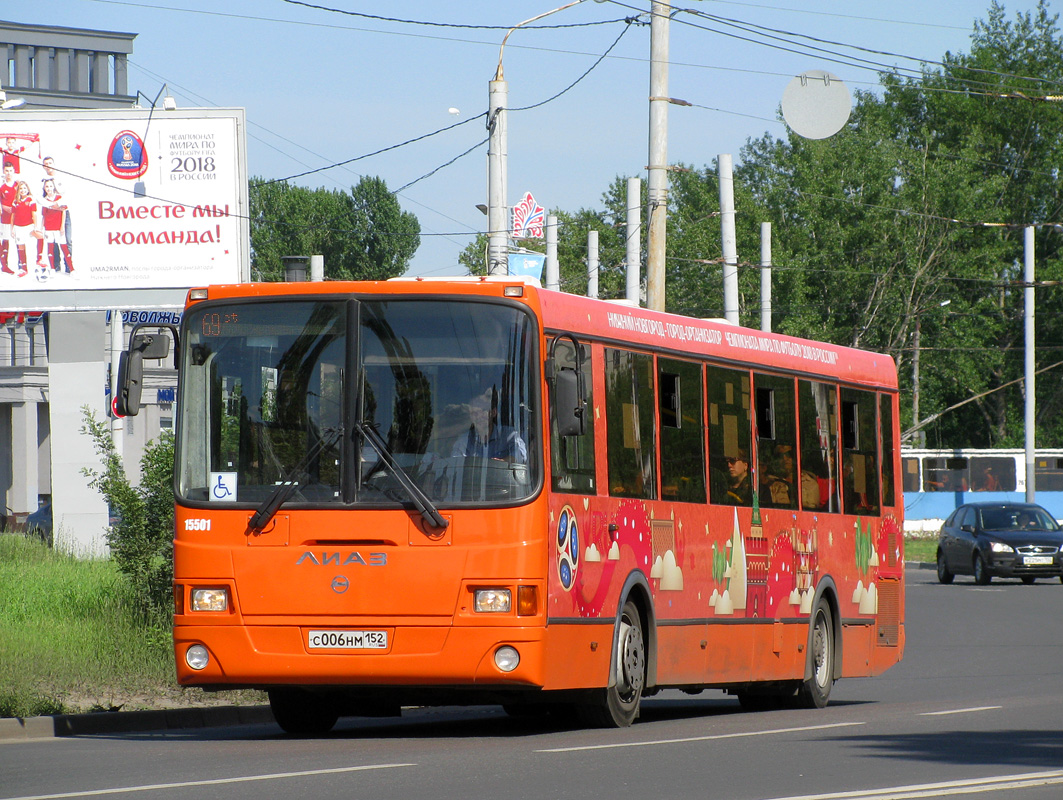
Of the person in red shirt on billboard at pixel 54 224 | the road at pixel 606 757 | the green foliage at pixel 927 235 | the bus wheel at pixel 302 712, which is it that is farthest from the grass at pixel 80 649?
the green foliage at pixel 927 235

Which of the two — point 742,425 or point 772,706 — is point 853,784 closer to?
point 742,425

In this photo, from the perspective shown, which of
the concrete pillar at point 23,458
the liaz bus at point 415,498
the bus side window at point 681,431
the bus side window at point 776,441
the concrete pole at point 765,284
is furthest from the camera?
the concrete pillar at point 23,458

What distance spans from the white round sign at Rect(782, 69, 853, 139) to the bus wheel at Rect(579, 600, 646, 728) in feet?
40.1

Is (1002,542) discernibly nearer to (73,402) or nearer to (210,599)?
(73,402)

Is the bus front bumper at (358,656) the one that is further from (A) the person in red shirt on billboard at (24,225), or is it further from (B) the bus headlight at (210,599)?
(A) the person in red shirt on billboard at (24,225)

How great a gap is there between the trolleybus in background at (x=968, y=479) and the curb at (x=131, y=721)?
50.3 meters

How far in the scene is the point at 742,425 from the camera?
46.8 feet

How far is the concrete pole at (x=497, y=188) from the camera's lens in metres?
24.6

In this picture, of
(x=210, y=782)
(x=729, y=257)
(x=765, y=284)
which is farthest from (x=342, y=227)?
(x=210, y=782)

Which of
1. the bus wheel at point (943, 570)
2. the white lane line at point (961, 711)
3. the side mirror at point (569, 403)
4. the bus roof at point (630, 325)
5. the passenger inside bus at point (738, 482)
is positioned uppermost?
the bus roof at point (630, 325)

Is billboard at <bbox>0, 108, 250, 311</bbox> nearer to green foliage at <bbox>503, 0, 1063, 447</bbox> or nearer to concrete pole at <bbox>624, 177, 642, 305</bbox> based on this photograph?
concrete pole at <bbox>624, 177, 642, 305</bbox>

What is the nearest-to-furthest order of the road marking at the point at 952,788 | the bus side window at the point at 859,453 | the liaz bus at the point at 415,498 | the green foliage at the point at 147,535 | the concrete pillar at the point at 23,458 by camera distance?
the road marking at the point at 952,788, the liaz bus at the point at 415,498, the bus side window at the point at 859,453, the green foliage at the point at 147,535, the concrete pillar at the point at 23,458

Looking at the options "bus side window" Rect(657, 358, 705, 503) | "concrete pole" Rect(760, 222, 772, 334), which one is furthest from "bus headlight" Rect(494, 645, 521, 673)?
"concrete pole" Rect(760, 222, 772, 334)

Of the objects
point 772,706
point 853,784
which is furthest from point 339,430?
point 772,706
